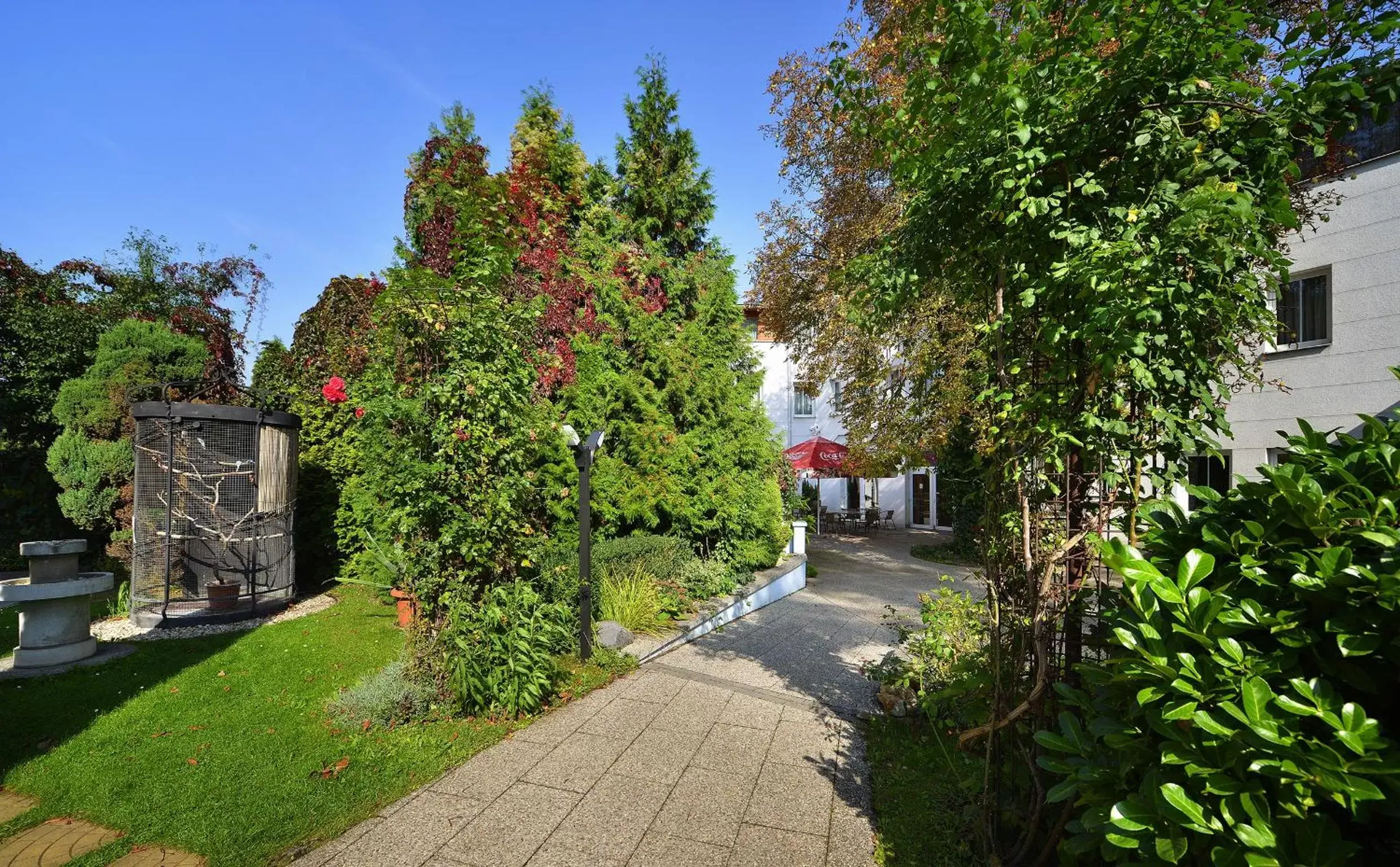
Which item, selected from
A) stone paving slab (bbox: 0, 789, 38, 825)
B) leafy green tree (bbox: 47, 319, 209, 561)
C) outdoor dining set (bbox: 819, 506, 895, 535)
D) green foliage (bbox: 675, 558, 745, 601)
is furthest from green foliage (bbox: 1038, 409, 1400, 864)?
outdoor dining set (bbox: 819, 506, 895, 535)

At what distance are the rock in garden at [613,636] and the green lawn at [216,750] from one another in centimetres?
42

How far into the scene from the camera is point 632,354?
351 inches

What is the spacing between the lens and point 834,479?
20766 millimetres

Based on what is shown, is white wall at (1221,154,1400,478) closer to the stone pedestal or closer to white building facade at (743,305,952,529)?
white building facade at (743,305,952,529)

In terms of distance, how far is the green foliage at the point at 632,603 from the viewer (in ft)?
20.6

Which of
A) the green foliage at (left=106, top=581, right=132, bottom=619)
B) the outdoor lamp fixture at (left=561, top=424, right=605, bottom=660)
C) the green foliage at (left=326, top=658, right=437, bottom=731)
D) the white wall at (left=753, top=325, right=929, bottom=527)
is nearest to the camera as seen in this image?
the green foliage at (left=326, top=658, right=437, bottom=731)

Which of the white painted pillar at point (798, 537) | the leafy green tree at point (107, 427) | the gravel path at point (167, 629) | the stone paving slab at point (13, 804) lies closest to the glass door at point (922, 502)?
the white painted pillar at point (798, 537)

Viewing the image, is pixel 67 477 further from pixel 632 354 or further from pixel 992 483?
pixel 992 483

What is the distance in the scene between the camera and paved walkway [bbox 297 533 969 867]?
283 cm

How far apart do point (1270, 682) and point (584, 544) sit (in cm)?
496

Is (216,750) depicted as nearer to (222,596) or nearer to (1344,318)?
(222,596)

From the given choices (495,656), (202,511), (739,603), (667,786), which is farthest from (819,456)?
(202,511)

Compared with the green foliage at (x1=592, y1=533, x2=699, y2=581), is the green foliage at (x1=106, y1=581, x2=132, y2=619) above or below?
below

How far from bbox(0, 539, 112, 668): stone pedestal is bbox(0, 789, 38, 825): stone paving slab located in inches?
105
